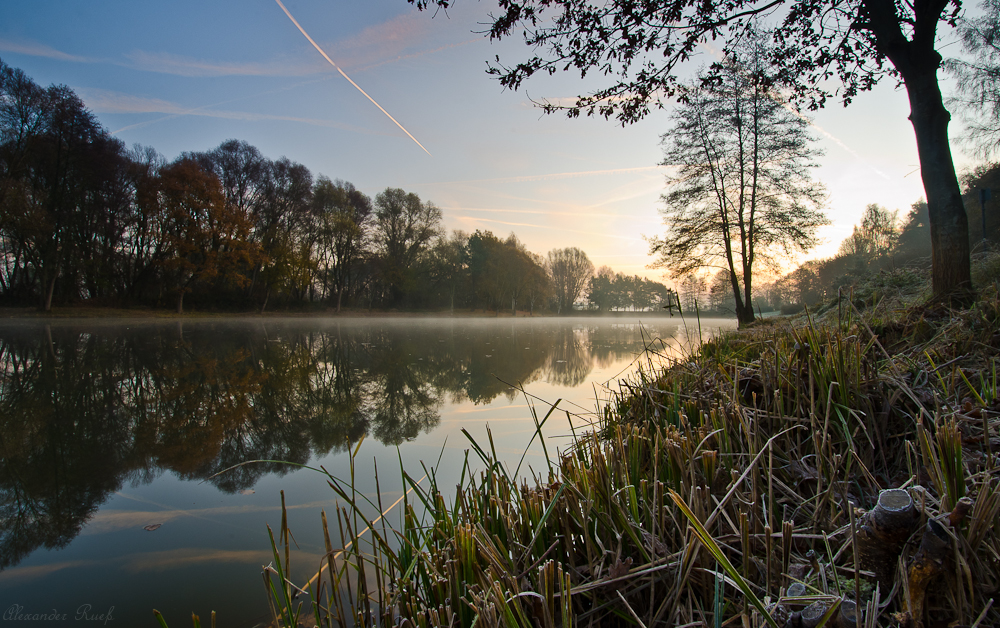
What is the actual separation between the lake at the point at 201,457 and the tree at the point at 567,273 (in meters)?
61.6

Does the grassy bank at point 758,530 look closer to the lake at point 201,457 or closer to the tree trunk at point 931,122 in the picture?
the lake at point 201,457

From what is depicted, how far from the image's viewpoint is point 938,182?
398 cm

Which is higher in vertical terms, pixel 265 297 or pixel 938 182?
pixel 265 297

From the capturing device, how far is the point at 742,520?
890 millimetres

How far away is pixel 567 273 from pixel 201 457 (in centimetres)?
6813

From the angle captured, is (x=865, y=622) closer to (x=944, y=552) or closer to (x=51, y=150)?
(x=944, y=552)

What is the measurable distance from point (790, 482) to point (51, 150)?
38.7m

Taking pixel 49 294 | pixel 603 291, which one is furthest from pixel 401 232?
pixel 603 291

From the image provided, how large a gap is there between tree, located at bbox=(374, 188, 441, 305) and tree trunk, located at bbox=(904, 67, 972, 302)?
133 ft

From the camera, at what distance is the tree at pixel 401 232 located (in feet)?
140

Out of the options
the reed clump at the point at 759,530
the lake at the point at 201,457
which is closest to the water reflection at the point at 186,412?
the lake at the point at 201,457

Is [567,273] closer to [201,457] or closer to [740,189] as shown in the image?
[740,189]

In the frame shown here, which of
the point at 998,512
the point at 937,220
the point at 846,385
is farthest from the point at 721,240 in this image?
the point at 998,512

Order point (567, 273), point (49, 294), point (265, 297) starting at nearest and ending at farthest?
point (49, 294)
point (265, 297)
point (567, 273)
